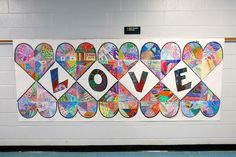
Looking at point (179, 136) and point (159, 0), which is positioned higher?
point (159, 0)

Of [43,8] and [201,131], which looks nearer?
[43,8]

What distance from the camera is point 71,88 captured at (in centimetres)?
298

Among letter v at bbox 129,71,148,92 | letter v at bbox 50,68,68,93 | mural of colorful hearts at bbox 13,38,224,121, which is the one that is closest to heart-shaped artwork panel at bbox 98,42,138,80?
mural of colorful hearts at bbox 13,38,224,121

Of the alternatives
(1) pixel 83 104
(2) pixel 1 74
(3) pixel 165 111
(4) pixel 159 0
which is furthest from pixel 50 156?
(4) pixel 159 0

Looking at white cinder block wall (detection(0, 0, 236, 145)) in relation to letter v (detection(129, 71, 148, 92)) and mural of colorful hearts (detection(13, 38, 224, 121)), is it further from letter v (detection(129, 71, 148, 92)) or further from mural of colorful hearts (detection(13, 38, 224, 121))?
letter v (detection(129, 71, 148, 92))

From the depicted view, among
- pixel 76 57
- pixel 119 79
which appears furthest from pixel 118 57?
pixel 76 57

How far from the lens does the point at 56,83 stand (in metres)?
2.97

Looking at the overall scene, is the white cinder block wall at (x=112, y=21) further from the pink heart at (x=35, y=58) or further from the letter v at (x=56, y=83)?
the letter v at (x=56, y=83)

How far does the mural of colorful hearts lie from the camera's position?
291 centimetres

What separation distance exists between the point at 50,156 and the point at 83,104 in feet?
2.63

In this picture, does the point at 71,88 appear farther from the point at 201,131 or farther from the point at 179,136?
the point at 201,131

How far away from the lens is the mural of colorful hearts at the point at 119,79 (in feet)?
9.54

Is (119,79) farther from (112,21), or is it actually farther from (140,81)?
(112,21)

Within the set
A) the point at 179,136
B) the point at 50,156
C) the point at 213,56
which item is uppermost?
the point at 213,56
